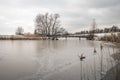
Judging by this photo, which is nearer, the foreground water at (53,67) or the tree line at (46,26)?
the foreground water at (53,67)

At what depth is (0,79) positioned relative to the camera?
4.35 m

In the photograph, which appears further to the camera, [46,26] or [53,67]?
[46,26]

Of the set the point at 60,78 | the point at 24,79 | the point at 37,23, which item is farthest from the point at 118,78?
the point at 37,23

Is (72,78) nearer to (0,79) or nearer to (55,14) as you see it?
(0,79)

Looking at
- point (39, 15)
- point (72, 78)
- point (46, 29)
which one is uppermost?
point (39, 15)

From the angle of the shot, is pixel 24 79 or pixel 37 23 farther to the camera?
pixel 37 23

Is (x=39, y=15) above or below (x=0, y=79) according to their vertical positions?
above

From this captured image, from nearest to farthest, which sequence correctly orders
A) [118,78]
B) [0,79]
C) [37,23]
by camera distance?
[118,78]
[0,79]
[37,23]

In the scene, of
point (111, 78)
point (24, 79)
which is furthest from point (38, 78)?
point (111, 78)

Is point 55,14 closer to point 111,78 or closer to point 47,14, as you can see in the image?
point 47,14

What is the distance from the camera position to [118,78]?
13.0 feet

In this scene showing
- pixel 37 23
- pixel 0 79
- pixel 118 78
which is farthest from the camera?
pixel 37 23

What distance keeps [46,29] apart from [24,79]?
44428mm

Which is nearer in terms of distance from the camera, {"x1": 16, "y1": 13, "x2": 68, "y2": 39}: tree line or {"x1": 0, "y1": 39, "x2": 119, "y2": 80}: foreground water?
{"x1": 0, "y1": 39, "x2": 119, "y2": 80}: foreground water
